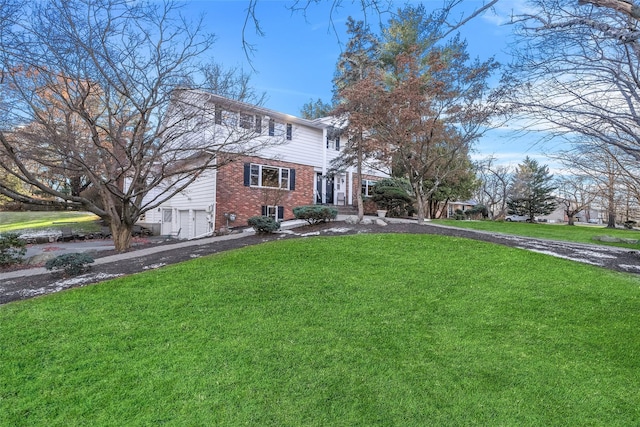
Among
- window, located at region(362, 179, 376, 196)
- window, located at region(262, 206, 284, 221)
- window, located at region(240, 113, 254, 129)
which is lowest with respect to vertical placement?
window, located at region(262, 206, 284, 221)

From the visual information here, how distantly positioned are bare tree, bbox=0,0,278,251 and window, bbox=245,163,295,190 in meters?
4.51

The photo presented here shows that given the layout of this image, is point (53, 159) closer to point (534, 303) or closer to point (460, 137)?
point (534, 303)

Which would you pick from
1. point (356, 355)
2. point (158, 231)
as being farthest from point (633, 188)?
point (158, 231)

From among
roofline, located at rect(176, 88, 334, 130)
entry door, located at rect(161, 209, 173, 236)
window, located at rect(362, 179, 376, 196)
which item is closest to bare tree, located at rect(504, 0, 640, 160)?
roofline, located at rect(176, 88, 334, 130)

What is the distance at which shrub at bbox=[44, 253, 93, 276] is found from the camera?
7.08 metres

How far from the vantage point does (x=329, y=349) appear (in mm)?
3838

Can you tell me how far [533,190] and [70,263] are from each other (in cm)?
3729

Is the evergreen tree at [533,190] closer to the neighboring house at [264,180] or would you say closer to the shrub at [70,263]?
the neighboring house at [264,180]

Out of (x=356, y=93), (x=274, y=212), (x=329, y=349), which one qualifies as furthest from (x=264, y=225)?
(x=329, y=349)

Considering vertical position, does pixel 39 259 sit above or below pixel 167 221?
below

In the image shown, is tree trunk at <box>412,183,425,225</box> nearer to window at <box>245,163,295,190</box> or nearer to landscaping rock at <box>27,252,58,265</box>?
window at <box>245,163,295,190</box>

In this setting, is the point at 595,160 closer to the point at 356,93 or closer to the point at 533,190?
the point at 356,93

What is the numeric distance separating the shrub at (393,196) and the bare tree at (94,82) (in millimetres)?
10058

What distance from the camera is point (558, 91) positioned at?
6.65 metres
